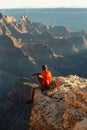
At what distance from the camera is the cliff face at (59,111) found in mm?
15695

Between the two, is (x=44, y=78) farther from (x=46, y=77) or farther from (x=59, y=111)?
(x=59, y=111)

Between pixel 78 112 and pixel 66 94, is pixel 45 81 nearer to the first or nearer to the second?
pixel 66 94

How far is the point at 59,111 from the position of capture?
16.8m

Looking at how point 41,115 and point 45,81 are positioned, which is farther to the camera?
point 45,81

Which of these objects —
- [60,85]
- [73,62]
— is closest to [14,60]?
[73,62]

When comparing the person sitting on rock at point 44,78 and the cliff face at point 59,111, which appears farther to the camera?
the person sitting on rock at point 44,78

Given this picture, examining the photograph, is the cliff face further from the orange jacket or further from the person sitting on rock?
the orange jacket

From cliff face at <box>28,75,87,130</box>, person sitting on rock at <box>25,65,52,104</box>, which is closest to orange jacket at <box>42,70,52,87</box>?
person sitting on rock at <box>25,65,52,104</box>

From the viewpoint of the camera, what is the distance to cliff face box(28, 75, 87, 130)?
15.7m

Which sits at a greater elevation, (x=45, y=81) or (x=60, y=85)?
(x=45, y=81)

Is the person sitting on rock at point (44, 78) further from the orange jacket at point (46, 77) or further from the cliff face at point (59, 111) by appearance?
the cliff face at point (59, 111)

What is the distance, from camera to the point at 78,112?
15812mm

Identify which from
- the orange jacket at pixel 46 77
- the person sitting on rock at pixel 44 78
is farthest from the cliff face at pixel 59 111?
the orange jacket at pixel 46 77

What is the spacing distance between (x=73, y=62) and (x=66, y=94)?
16029cm
